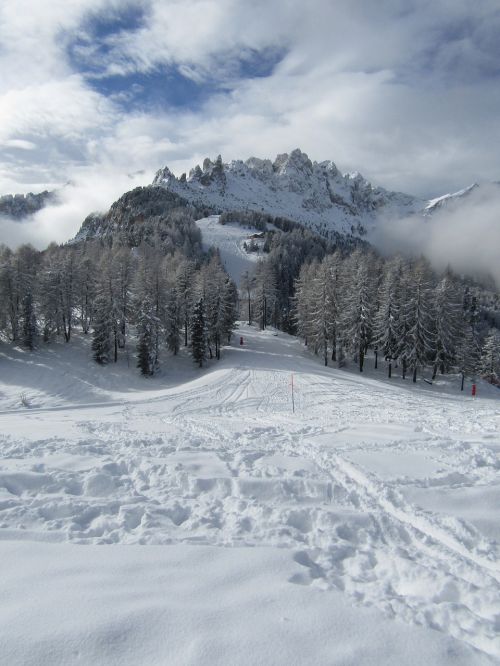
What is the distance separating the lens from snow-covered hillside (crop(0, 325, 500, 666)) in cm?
405

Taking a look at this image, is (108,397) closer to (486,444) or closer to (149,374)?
(149,374)

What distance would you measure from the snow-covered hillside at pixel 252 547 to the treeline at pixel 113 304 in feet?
96.8

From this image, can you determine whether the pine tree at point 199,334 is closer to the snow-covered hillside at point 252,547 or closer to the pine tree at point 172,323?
the pine tree at point 172,323

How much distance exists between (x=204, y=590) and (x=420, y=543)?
375 centimetres

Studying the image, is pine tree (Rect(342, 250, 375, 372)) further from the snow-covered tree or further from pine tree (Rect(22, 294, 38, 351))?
pine tree (Rect(22, 294, 38, 351))

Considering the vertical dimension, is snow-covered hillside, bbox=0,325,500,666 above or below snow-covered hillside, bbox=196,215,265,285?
below

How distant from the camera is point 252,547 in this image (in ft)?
19.9

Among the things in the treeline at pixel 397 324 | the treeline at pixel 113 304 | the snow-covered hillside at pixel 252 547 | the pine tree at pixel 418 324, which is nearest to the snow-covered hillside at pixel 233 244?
the treeline at pixel 113 304

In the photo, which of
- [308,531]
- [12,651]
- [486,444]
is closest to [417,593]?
[308,531]

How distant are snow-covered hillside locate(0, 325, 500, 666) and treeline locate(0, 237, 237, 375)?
1162 inches

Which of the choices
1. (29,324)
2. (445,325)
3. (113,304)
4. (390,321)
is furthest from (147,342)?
(445,325)

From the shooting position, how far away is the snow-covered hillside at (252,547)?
405 centimetres

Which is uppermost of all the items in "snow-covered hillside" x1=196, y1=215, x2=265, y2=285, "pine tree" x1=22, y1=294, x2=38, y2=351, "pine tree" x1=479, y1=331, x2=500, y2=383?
"snow-covered hillside" x1=196, y1=215, x2=265, y2=285

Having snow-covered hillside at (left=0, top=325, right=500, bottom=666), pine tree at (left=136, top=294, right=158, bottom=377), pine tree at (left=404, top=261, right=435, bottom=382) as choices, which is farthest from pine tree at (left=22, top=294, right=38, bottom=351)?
pine tree at (left=404, top=261, right=435, bottom=382)
